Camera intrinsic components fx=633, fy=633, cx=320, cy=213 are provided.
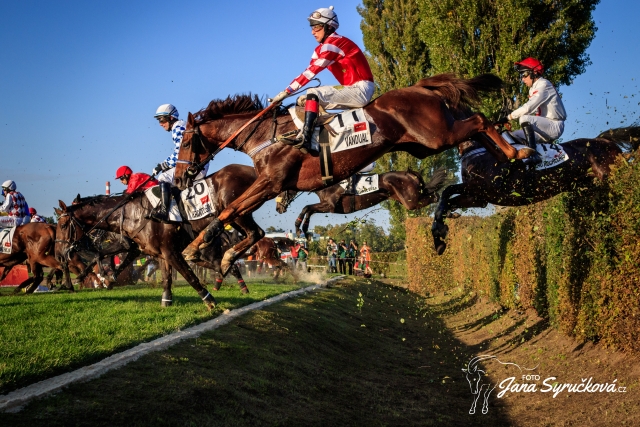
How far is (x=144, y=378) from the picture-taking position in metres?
5.79

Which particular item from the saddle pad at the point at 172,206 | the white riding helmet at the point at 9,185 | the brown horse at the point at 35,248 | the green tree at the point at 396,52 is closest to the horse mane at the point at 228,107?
the saddle pad at the point at 172,206

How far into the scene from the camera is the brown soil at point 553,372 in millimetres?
6387

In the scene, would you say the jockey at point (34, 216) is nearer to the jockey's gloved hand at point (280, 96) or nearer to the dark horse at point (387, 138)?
the dark horse at point (387, 138)

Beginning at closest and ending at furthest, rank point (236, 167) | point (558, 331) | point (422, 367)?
1. point (558, 331)
2. point (422, 367)
3. point (236, 167)

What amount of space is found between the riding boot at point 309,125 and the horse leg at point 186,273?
3.63m

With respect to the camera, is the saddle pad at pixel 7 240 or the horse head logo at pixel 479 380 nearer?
the horse head logo at pixel 479 380

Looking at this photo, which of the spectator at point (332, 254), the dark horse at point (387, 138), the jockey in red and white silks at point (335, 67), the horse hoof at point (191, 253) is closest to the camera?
the dark horse at point (387, 138)

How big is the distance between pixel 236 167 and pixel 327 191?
6.42 feet

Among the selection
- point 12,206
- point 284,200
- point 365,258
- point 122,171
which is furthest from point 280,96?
point 365,258

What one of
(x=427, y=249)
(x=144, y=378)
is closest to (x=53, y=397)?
(x=144, y=378)

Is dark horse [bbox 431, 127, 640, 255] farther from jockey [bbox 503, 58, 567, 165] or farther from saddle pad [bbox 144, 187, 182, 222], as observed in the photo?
saddle pad [bbox 144, 187, 182, 222]

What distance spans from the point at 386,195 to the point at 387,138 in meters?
4.60

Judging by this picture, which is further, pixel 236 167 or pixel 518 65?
pixel 236 167

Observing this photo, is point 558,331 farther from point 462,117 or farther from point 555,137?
point 462,117
